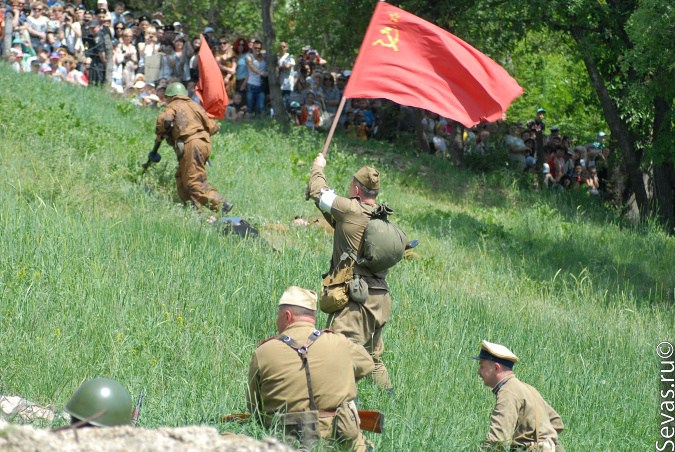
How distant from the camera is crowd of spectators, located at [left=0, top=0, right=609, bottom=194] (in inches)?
895

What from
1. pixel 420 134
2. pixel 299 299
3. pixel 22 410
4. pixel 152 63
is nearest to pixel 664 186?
pixel 420 134

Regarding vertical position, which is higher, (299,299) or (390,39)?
(390,39)

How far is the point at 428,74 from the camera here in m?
10.0

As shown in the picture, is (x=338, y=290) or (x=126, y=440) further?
(x=338, y=290)

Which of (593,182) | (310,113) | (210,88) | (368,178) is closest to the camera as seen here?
(368,178)

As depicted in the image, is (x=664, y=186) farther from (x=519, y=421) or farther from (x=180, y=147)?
(x=519, y=421)

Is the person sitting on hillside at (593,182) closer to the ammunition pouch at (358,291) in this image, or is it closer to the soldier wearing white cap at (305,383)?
the ammunition pouch at (358,291)

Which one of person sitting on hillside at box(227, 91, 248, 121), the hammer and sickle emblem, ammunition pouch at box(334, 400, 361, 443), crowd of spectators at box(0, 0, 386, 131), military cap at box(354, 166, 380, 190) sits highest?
the hammer and sickle emblem

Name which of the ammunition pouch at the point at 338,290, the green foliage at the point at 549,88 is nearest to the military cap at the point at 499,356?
the ammunition pouch at the point at 338,290

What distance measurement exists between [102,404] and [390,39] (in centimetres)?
615

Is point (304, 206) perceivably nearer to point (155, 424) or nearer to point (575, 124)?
point (155, 424)

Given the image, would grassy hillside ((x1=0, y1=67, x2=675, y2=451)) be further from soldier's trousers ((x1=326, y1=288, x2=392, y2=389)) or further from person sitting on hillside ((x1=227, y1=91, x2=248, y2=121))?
person sitting on hillside ((x1=227, y1=91, x2=248, y2=121))

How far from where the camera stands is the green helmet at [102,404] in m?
4.87

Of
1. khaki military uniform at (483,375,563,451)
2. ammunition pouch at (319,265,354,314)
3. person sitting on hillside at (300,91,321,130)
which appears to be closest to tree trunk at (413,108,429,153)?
person sitting on hillside at (300,91,321,130)
